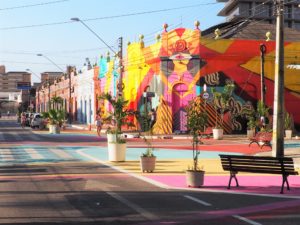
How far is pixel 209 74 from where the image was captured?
4125 centimetres

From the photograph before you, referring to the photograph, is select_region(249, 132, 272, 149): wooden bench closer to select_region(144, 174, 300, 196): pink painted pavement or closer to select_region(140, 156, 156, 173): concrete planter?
select_region(144, 174, 300, 196): pink painted pavement

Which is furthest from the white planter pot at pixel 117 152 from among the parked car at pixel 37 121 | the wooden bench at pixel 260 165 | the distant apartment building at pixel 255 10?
the distant apartment building at pixel 255 10

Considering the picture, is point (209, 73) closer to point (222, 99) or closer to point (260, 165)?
point (222, 99)

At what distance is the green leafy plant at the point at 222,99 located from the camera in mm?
37188

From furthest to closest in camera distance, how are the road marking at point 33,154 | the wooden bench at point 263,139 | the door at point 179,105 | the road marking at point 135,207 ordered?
the door at point 179,105 < the wooden bench at point 263,139 < the road marking at point 33,154 < the road marking at point 135,207

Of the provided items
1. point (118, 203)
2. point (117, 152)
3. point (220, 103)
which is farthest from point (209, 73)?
point (118, 203)

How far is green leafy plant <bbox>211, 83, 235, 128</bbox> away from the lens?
37.2m

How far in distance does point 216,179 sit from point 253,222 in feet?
20.4

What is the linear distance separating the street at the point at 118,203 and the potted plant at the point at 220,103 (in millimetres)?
20547

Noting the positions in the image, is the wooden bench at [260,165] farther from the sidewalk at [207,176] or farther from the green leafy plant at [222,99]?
the green leafy plant at [222,99]

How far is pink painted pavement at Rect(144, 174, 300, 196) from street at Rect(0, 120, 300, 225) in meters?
0.75

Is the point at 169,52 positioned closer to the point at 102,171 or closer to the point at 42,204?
the point at 102,171

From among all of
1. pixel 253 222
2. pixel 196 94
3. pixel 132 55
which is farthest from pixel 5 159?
pixel 132 55

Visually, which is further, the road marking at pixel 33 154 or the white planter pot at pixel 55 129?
the white planter pot at pixel 55 129
